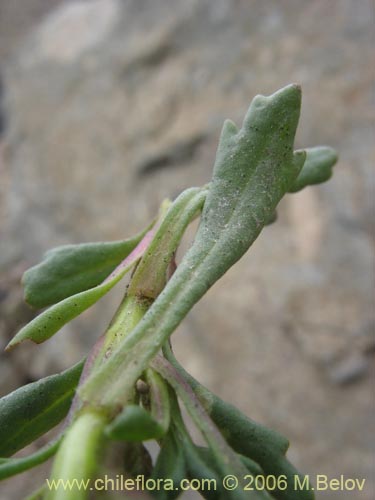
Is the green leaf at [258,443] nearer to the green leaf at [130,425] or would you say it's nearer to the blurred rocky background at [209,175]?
the green leaf at [130,425]

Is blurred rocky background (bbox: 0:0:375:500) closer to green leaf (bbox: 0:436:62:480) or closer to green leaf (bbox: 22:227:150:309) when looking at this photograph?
green leaf (bbox: 22:227:150:309)

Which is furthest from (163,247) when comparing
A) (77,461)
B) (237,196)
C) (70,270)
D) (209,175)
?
(209,175)

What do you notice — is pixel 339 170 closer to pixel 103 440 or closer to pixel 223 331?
pixel 223 331

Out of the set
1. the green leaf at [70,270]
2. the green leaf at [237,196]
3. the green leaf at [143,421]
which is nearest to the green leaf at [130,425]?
Answer: the green leaf at [143,421]

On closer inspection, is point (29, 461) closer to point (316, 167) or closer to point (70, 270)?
point (70, 270)

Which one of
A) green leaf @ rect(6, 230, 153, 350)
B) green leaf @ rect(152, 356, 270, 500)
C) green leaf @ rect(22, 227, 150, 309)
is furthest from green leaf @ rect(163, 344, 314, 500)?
green leaf @ rect(22, 227, 150, 309)

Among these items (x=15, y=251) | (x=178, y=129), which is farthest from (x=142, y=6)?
(x=15, y=251)

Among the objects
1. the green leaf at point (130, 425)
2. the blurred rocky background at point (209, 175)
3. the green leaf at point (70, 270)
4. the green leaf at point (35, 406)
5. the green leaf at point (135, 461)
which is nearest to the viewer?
the green leaf at point (130, 425)
